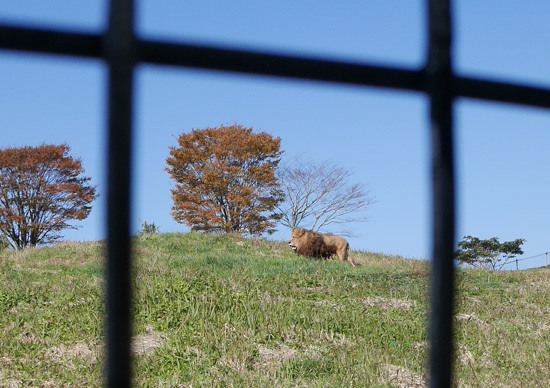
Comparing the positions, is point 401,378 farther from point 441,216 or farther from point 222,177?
point 222,177

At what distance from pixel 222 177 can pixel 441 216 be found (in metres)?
26.2

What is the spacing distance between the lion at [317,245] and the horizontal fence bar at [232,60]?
1410 centimetres

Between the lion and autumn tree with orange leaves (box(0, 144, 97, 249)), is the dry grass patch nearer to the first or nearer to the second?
the lion

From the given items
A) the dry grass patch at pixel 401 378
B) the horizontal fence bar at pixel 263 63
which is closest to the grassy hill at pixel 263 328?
the dry grass patch at pixel 401 378

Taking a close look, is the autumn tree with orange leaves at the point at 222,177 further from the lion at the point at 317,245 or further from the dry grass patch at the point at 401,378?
the dry grass patch at the point at 401,378

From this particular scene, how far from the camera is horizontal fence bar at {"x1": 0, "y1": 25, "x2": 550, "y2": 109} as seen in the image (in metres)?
0.64

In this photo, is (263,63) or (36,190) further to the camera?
(36,190)

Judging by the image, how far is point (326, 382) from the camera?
5.99 metres

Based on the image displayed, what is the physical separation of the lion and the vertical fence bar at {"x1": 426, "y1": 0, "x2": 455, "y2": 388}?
555 inches

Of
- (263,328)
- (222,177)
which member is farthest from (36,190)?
(263,328)

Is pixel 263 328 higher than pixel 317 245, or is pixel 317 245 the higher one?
pixel 317 245

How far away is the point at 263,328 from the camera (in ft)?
25.1

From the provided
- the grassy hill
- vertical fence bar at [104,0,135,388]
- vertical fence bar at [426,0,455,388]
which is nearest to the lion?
the grassy hill

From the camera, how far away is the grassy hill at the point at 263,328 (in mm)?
6371
